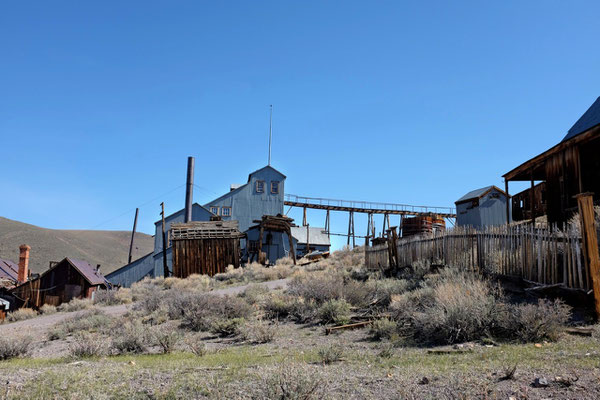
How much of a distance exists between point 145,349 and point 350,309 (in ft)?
18.5

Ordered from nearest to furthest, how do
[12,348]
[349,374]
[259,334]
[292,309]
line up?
[349,374] < [12,348] < [259,334] < [292,309]

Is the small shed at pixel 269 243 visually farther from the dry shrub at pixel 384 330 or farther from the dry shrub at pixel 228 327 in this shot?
the dry shrub at pixel 384 330

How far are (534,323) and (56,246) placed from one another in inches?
3247

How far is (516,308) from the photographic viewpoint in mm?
9039

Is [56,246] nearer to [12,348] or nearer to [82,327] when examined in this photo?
[82,327]

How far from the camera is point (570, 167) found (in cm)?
1577

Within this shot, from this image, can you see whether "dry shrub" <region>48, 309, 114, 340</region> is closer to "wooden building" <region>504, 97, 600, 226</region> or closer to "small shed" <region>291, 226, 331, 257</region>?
"wooden building" <region>504, 97, 600, 226</region>

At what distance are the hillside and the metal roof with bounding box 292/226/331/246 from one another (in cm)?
3905

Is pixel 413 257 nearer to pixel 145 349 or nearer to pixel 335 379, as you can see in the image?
pixel 145 349

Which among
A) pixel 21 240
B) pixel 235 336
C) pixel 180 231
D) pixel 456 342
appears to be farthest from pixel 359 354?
pixel 21 240

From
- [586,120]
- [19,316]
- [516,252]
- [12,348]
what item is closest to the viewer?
[12,348]

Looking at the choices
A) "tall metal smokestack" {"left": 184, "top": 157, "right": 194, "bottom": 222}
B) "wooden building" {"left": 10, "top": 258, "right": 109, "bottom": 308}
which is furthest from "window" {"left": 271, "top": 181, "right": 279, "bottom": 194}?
"wooden building" {"left": 10, "top": 258, "right": 109, "bottom": 308}

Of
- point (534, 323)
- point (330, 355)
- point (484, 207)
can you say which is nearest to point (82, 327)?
point (330, 355)

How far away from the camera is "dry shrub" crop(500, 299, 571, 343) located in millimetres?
8164
